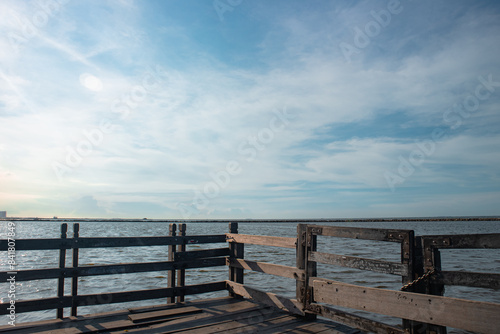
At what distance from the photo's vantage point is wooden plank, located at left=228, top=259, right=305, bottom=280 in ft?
20.5

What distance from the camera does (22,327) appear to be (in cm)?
560

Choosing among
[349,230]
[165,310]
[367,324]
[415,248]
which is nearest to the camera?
[415,248]

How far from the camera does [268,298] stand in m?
6.80

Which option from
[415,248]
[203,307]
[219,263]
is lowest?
[203,307]

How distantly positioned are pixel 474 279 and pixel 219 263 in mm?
5038

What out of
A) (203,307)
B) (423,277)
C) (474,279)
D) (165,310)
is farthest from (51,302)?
(474,279)

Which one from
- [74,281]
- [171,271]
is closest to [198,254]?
[171,271]

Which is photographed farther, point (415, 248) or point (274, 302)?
point (274, 302)

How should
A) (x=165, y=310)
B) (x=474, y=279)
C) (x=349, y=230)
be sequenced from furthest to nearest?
(x=165, y=310), (x=349, y=230), (x=474, y=279)

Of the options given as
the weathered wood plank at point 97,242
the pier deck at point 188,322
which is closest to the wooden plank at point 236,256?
the weathered wood plank at point 97,242

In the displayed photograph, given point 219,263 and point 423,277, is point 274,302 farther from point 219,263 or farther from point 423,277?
point 423,277

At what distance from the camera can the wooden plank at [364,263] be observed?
15.6ft

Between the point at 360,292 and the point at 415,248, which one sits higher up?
the point at 415,248

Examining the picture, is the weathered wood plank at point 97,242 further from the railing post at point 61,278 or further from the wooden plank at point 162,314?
the wooden plank at point 162,314
